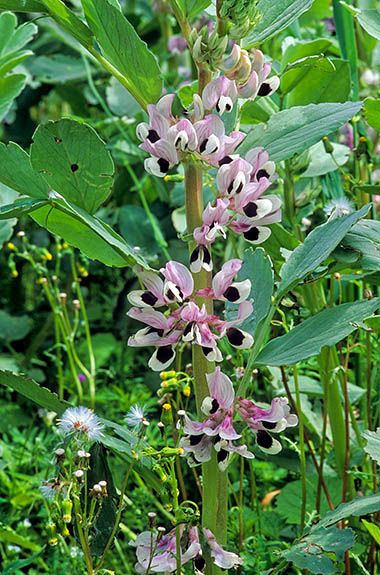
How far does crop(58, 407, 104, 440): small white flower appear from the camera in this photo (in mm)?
742

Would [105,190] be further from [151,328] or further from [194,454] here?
[194,454]

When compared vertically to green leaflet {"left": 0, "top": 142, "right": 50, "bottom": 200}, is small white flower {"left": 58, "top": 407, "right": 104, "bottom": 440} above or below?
below

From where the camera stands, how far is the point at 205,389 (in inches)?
29.6

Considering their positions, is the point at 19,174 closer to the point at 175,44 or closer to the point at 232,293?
the point at 232,293

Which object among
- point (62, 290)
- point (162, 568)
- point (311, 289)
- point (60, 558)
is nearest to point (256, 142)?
point (311, 289)

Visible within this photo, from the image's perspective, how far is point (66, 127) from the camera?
2.31 feet

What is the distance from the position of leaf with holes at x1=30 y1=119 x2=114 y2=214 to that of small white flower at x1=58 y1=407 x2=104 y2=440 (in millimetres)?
214

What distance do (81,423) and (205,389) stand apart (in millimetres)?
126

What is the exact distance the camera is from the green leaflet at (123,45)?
689 millimetres

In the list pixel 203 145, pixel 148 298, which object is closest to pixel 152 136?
pixel 203 145

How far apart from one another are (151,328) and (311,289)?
0.36 meters

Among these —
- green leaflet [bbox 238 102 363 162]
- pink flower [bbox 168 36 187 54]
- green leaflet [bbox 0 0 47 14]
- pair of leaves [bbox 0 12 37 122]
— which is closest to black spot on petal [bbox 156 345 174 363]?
green leaflet [bbox 238 102 363 162]

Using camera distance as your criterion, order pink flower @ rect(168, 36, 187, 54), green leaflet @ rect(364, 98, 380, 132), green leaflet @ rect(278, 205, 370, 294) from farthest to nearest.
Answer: pink flower @ rect(168, 36, 187, 54), green leaflet @ rect(364, 98, 380, 132), green leaflet @ rect(278, 205, 370, 294)

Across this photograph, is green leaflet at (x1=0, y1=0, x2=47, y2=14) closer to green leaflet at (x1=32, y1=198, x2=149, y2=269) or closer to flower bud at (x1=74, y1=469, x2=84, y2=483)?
green leaflet at (x1=32, y1=198, x2=149, y2=269)
